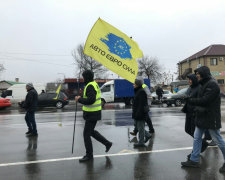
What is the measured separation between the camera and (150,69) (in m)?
60.5

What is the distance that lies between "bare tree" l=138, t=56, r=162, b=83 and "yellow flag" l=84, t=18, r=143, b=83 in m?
54.5

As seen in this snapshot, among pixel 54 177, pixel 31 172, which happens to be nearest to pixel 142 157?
pixel 54 177

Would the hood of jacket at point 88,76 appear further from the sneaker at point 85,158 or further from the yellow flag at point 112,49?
the sneaker at point 85,158

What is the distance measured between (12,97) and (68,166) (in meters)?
23.3

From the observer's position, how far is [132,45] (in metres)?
6.02

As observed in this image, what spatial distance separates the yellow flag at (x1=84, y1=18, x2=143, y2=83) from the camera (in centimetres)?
545

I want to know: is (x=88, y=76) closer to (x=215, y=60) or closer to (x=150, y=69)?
(x=215, y=60)

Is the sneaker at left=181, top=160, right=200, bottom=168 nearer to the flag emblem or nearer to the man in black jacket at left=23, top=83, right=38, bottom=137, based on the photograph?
the flag emblem

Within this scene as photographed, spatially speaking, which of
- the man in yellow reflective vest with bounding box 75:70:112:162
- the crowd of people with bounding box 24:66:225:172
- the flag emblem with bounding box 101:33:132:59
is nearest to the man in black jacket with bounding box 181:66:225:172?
the crowd of people with bounding box 24:66:225:172

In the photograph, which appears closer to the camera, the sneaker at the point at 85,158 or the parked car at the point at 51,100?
the sneaker at the point at 85,158

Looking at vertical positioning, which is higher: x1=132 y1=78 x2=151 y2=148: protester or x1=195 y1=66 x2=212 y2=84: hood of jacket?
x1=195 y1=66 x2=212 y2=84: hood of jacket

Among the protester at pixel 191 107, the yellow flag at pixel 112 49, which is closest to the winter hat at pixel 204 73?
the protester at pixel 191 107

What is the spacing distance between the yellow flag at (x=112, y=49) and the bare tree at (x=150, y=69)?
54.5 meters

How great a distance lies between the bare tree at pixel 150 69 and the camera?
60250 millimetres
